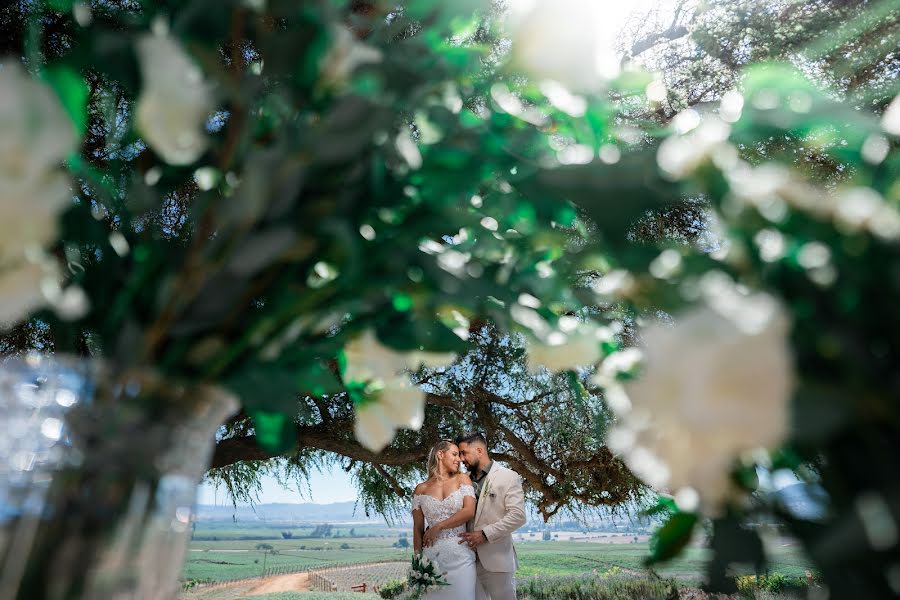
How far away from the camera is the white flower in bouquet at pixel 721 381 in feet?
0.92

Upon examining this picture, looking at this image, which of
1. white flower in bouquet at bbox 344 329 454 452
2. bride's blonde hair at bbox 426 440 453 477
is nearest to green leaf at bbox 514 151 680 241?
white flower in bouquet at bbox 344 329 454 452

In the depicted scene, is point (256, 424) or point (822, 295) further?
point (256, 424)

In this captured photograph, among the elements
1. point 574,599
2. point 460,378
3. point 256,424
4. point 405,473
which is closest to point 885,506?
point 256,424

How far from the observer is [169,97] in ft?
1.17

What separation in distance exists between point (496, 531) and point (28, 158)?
341 cm

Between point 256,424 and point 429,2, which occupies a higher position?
point 429,2

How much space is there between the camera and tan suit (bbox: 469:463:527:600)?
138 inches

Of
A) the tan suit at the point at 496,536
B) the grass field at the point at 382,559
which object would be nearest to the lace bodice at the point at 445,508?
the tan suit at the point at 496,536

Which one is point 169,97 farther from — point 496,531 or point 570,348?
point 496,531

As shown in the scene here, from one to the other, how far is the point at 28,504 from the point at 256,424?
0.60ft

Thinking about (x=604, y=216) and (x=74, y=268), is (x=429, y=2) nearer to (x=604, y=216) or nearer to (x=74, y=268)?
(x=604, y=216)

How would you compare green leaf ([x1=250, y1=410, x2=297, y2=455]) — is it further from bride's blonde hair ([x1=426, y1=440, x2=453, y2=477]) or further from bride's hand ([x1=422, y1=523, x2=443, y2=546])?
bride's blonde hair ([x1=426, y1=440, x2=453, y2=477])

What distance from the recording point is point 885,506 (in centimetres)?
29

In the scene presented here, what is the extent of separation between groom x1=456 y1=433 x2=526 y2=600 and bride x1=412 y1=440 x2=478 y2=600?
0.18ft
